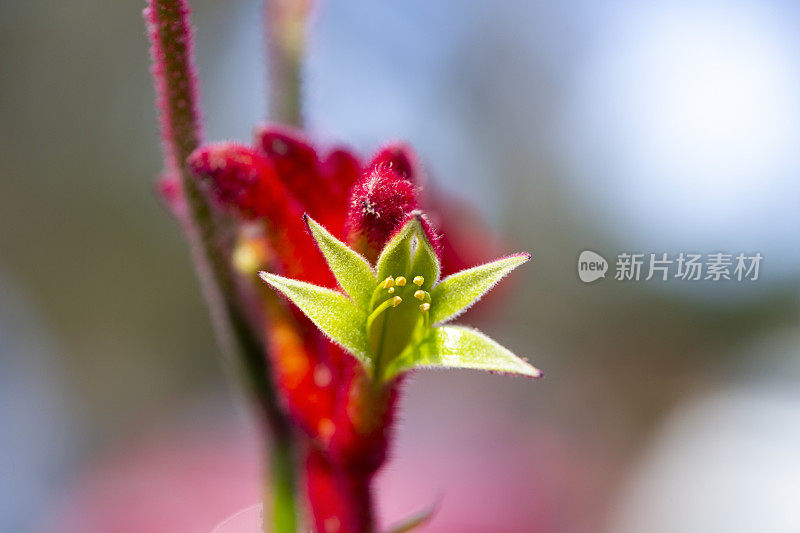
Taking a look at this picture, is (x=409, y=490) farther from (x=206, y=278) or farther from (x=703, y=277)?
(x=206, y=278)

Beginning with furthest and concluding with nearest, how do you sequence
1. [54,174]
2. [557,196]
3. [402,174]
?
[557,196] < [54,174] < [402,174]

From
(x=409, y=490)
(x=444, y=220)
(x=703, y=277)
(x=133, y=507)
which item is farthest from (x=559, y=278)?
(x=444, y=220)

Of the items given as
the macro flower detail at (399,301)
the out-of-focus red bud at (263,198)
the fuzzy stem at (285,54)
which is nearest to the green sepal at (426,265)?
the macro flower detail at (399,301)

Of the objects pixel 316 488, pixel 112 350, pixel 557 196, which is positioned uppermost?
pixel 316 488

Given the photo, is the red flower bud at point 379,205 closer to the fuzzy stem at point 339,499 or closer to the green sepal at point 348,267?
the green sepal at point 348,267

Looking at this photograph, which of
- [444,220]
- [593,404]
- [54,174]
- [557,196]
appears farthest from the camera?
[557,196]

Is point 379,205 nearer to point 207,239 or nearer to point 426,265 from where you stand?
point 426,265

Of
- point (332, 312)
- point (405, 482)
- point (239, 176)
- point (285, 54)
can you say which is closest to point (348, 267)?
point (332, 312)
